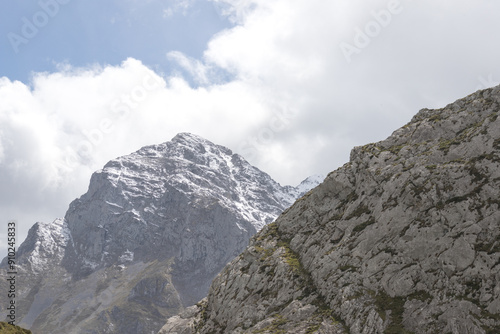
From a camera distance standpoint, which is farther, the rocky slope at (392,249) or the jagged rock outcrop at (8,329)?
the jagged rock outcrop at (8,329)

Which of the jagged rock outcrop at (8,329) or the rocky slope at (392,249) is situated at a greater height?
the jagged rock outcrop at (8,329)

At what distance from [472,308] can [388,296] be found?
1074 cm

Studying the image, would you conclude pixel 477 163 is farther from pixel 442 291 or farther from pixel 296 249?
pixel 296 249

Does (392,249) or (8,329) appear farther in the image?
(8,329)

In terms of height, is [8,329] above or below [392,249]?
above

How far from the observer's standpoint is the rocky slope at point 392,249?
52.2 m

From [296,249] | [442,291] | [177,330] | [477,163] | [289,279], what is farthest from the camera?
[177,330]

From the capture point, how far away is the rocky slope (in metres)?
52.2

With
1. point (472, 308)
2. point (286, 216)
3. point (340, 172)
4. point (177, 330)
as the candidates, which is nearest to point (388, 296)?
point (472, 308)

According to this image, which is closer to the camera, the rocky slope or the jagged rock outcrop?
the rocky slope

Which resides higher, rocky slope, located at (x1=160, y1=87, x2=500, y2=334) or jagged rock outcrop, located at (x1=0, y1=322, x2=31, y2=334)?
jagged rock outcrop, located at (x1=0, y1=322, x2=31, y2=334)

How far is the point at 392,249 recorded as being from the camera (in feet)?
200

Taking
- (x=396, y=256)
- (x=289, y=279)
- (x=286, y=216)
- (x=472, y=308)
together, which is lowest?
(x=472, y=308)

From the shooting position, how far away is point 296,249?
3189 inches
